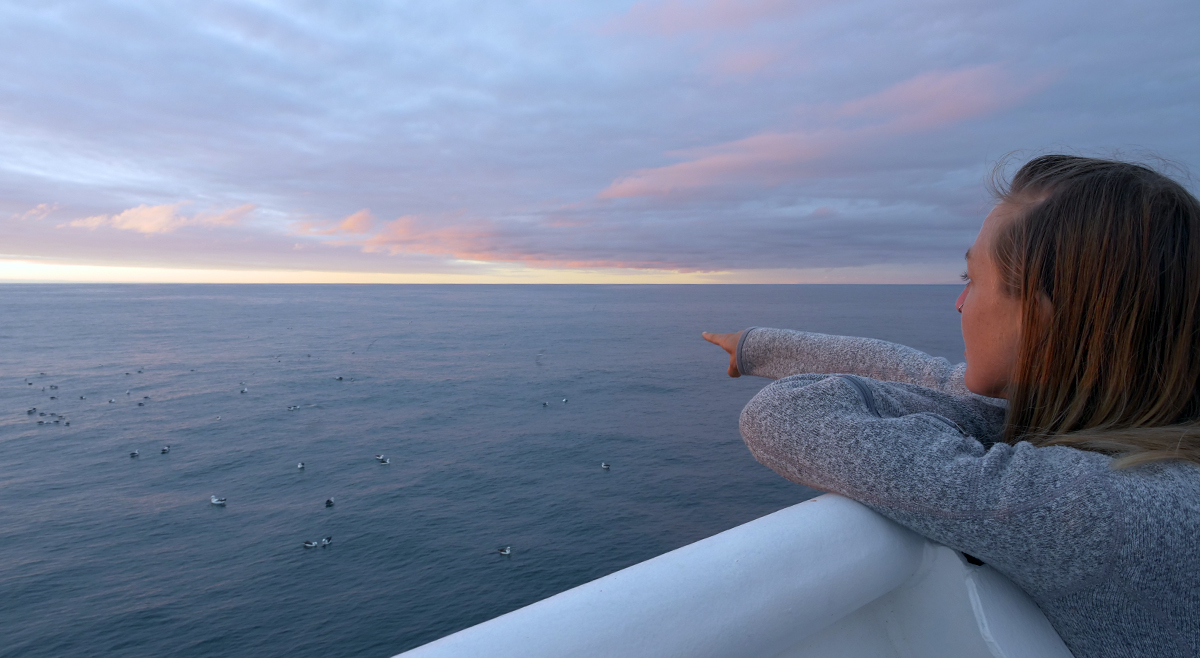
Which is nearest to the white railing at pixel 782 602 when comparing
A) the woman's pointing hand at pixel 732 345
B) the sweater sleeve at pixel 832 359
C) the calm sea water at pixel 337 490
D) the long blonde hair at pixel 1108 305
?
the long blonde hair at pixel 1108 305

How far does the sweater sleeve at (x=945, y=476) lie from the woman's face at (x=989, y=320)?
0.17 m

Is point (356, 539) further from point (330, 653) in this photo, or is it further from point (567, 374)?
point (567, 374)

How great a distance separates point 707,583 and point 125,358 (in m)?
110

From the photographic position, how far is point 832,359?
Answer: 2045 millimetres

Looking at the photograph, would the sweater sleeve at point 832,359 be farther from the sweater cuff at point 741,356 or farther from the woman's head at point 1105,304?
the woman's head at point 1105,304

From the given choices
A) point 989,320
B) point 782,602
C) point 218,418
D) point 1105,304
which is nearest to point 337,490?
point 218,418

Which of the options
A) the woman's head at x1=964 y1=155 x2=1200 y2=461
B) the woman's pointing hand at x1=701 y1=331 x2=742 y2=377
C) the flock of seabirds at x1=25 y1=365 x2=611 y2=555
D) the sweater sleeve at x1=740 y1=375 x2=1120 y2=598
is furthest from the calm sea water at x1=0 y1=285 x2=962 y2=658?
the woman's head at x1=964 y1=155 x2=1200 y2=461

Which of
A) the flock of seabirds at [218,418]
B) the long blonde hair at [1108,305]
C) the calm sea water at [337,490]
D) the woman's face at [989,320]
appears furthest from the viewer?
the flock of seabirds at [218,418]

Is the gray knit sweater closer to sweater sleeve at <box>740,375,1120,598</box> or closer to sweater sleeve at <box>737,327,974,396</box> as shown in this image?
sweater sleeve at <box>740,375,1120,598</box>

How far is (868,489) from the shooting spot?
123cm

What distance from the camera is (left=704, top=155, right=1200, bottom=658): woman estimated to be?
0.99 metres

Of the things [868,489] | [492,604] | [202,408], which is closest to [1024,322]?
[868,489]

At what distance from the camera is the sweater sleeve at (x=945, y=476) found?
3.30 feet

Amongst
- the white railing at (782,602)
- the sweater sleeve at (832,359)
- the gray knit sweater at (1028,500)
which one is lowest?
the white railing at (782,602)
